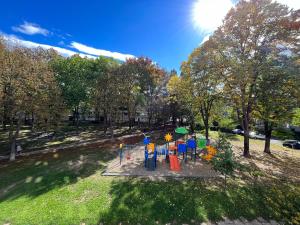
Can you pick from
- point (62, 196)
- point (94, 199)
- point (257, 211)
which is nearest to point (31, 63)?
point (62, 196)

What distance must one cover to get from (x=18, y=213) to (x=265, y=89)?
16.5 metres

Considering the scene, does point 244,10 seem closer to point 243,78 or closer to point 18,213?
point 243,78

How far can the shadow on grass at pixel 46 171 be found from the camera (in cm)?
1088

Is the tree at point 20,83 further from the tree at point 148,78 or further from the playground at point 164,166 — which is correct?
the tree at point 148,78

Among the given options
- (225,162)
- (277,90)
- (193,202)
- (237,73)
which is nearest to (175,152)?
(225,162)

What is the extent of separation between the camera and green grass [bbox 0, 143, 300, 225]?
784 centimetres

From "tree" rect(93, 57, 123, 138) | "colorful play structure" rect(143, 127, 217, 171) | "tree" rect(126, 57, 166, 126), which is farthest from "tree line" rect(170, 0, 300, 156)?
"tree" rect(126, 57, 166, 126)

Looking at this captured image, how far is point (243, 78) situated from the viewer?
13.1 m

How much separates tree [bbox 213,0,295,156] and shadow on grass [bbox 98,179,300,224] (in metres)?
7.40

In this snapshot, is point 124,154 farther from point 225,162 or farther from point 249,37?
point 249,37

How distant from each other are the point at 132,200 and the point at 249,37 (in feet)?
46.0

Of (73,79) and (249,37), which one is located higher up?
(249,37)

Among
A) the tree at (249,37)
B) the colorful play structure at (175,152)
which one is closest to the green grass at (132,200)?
the colorful play structure at (175,152)

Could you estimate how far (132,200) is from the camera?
888 centimetres
